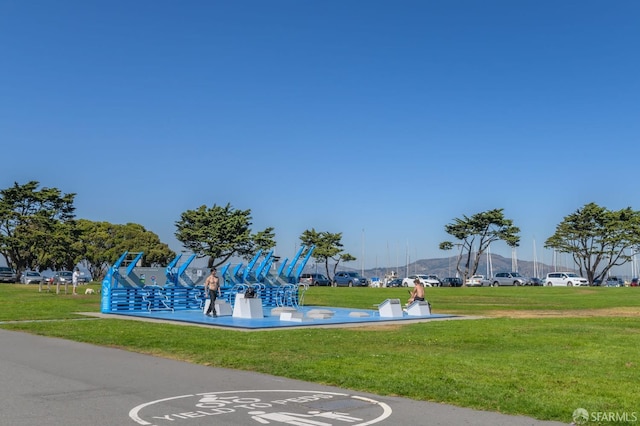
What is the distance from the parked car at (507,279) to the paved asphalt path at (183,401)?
6634 cm

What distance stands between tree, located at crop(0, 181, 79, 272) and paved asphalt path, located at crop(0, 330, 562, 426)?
5904 centimetres

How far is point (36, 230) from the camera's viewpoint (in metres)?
67.9

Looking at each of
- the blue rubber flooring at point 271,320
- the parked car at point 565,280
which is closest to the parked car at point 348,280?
the parked car at point 565,280

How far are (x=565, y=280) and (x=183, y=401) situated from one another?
6784 cm

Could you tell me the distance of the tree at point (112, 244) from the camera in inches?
2997

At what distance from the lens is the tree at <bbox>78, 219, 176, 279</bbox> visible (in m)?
76.1

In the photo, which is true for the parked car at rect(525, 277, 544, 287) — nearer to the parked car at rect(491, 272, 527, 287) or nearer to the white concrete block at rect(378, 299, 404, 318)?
the parked car at rect(491, 272, 527, 287)

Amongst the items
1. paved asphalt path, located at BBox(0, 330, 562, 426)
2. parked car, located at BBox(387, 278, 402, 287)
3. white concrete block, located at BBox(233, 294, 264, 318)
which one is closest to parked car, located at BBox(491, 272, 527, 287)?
parked car, located at BBox(387, 278, 402, 287)

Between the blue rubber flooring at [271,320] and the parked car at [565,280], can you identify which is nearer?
the blue rubber flooring at [271,320]

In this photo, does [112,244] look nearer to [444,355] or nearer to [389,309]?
[389,309]

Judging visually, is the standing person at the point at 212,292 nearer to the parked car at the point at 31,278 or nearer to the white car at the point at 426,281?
the parked car at the point at 31,278

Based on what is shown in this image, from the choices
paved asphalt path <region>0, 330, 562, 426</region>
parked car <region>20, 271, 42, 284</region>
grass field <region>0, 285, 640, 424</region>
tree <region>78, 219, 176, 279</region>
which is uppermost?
tree <region>78, 219, 176, 279</region>

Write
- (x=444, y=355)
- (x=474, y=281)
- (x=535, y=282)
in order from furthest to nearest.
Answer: (x=535, y=282) < (x=474, y=281) < (x=444, y=355)

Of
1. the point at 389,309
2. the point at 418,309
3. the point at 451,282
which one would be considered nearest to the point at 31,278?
the point at 451,282
